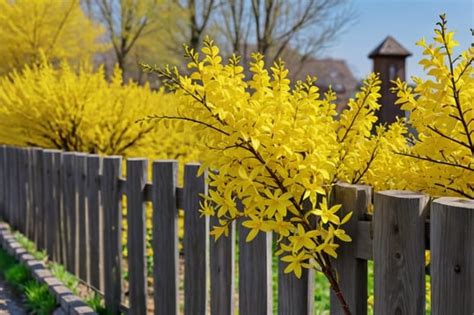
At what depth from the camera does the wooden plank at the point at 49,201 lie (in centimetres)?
458

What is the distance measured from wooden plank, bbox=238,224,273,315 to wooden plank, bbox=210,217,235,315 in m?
0.14

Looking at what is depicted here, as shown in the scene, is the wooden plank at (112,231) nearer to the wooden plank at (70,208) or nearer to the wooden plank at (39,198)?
the wooden plank at (70,208)

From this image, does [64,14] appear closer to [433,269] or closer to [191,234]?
[191,234]

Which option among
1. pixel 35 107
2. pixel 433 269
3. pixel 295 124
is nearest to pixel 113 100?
pixel 35 107

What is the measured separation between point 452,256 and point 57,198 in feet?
12.0

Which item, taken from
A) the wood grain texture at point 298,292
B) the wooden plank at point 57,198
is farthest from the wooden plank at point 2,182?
the wood grain texture at point 298,292

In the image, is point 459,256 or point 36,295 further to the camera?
point 36,295

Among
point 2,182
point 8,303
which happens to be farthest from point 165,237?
point 2,182

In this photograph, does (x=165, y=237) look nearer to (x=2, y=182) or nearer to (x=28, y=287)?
(x=28, y=287)

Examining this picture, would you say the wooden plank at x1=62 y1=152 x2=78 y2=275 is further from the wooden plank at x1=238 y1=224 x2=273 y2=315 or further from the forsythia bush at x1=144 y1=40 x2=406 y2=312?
the forsythia bush at x1=144 y1=40 x2=406 y2=312

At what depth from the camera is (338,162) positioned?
1.79 meters

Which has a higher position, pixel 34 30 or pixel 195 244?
pixel 34 30

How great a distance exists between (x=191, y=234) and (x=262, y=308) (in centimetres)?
60

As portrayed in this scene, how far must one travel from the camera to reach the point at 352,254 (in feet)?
5.72
